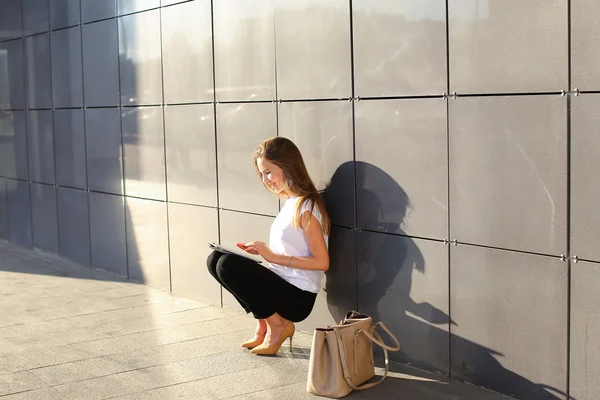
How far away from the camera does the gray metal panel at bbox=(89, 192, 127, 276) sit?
9133 millimetres

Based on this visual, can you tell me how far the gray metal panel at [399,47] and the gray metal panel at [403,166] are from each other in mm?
104

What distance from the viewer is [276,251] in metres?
6.21

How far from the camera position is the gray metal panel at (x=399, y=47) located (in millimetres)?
5383

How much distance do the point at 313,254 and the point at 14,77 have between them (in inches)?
259

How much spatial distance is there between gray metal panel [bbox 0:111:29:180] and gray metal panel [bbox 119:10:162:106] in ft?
9.33

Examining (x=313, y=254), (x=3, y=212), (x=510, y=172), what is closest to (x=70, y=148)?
(x=3, y=212)

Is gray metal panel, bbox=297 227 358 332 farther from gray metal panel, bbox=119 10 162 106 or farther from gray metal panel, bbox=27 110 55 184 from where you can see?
gray metal panel, bbox=27 110 55 184

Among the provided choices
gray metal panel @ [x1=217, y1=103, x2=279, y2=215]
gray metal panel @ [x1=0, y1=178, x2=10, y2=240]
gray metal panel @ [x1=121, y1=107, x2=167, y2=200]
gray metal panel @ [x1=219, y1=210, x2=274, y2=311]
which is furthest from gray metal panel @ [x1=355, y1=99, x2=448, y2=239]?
gray metal panel @ [x1=0, y1=178, x2=10, y2=240]

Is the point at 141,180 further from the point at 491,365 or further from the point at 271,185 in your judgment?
the point at 491,365

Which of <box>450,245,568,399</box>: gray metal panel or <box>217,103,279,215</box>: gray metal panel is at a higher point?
<box>217,103,279,215</box>: gray metal panel

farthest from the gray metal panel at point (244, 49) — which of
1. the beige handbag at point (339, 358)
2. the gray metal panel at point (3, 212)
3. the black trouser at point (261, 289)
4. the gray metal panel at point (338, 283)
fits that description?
the gray metal panel at point (3, 212)

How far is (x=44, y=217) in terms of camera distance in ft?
35.4

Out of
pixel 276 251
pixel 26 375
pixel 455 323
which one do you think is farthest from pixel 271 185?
pixel 26 375

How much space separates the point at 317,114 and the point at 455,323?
1.77 meters
